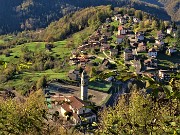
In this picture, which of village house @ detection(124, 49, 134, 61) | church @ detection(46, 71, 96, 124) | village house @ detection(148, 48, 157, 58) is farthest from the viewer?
village house @ detection(148, 48, 157, 58)

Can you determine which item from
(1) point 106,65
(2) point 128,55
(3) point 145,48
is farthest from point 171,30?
(1) point 106,65

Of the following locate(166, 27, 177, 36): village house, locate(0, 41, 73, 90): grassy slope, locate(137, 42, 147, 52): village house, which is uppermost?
locate(166, 27, 177, 36): village house

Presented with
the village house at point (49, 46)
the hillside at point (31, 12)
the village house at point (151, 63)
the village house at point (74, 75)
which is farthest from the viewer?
the hillside at point (31, 12)

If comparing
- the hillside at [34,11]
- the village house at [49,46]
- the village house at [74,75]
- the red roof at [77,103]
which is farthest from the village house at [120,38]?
the hillside at [34,11]

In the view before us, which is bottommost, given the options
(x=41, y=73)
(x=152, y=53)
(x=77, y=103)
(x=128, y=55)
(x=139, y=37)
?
(x=41, y=73)

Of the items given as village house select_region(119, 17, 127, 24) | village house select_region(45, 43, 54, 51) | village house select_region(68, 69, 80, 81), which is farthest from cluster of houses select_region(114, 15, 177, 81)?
village house select_region(45, 43, 54, 51)

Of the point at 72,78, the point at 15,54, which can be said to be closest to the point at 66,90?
the point at 72,78

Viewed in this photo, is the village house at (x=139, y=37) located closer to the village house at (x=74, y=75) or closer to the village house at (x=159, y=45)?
the village house at (x=159, y=45)

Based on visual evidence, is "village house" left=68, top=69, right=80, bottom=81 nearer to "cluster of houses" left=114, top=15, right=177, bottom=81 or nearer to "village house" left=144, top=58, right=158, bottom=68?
"cluster of houses" left=114, top=15, right=177, bottom=81

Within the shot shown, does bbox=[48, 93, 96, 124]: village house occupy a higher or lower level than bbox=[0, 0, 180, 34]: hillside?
lower

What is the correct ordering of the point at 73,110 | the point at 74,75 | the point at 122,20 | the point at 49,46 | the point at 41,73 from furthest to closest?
the point at 122,20 < the point at 49,46 < the point at 41,73 < the point at 74,75 < the point at 73,110

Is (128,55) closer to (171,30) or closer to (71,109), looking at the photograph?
(171,30)
